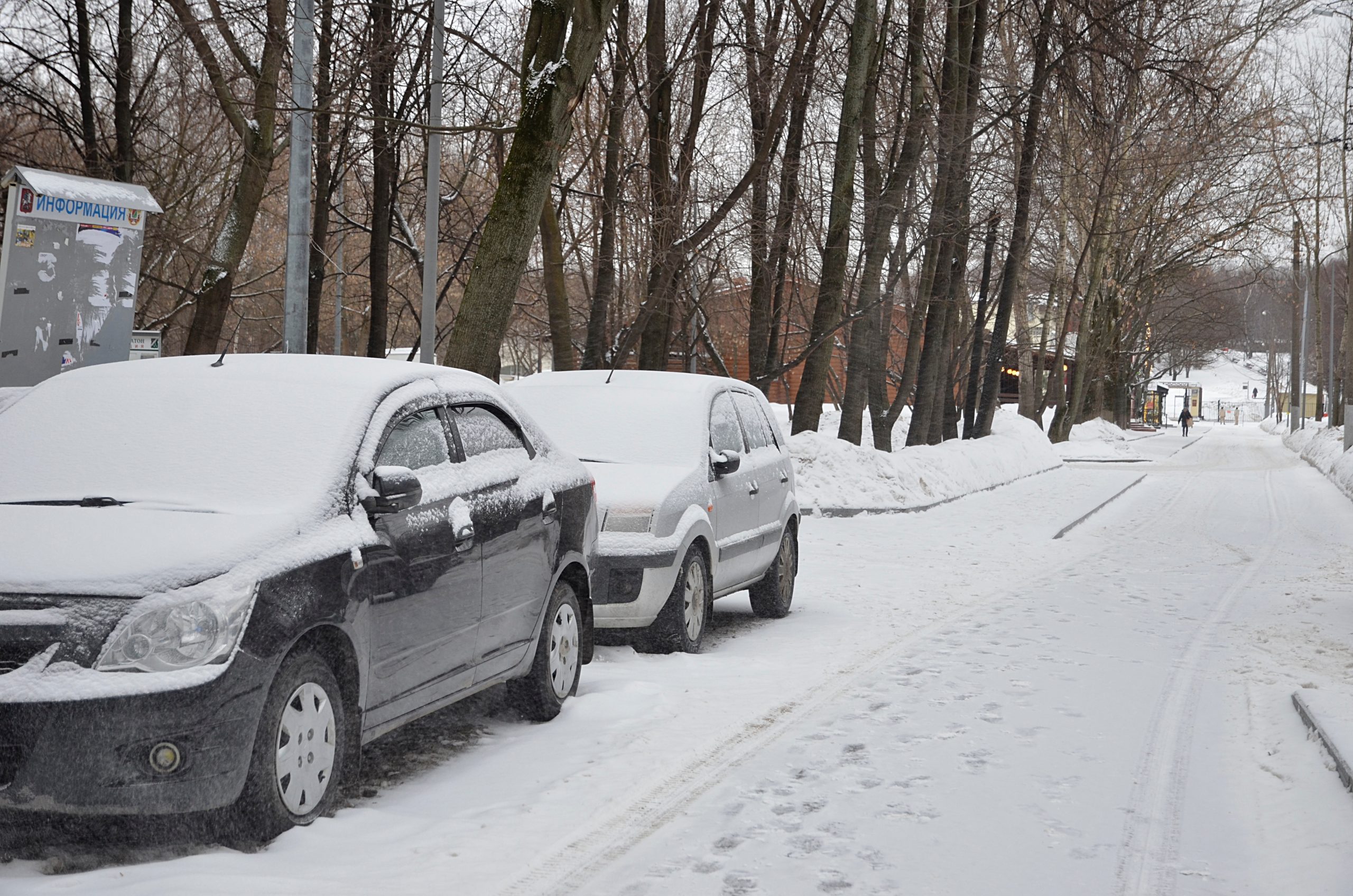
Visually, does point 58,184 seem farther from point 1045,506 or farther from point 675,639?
point 1045,506

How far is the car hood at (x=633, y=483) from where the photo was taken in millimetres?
8609

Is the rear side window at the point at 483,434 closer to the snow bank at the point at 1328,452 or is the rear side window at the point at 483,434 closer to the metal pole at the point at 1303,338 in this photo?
the snow bank at the point at 1328,452

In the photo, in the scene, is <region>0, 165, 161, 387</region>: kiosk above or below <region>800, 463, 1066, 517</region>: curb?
above

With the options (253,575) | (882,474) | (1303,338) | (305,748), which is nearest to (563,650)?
(305,748)

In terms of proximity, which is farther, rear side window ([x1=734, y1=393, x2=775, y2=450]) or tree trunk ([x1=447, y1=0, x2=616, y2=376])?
tree trunk ([x1=447, y1=0, x2=616, y2=376])

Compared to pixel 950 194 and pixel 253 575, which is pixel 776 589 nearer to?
pixel 253 575

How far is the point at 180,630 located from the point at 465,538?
1.62 metres

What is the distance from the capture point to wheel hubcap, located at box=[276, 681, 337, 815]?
188 inches

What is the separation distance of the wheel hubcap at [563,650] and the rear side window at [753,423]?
355 cm

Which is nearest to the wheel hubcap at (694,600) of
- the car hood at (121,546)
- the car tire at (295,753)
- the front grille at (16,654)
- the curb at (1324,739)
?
the curb at (1324,739)

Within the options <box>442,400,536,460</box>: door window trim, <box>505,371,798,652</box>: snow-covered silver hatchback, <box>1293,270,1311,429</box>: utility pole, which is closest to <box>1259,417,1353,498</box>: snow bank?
<box>1293,270,1311,429</box>: utility pole

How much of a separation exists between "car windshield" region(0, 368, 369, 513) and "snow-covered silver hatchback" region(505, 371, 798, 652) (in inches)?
95.1

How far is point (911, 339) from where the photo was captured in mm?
31000

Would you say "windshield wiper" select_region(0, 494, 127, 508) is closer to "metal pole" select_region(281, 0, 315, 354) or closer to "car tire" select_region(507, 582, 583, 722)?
"car tire" select_region(507, 582, 583, 722)
